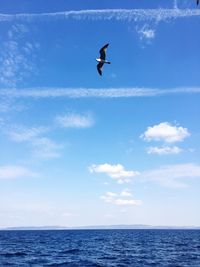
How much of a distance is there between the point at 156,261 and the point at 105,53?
94.9 ft

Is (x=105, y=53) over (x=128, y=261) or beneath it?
over

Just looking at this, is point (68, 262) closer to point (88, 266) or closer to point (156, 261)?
point (88, 266)

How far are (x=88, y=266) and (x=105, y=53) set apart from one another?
24900 millimetres

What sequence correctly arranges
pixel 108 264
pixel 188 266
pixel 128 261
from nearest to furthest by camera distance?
pixel 188 266
pixel 108 264
pixel 128 261

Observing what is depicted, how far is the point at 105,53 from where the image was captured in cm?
2258

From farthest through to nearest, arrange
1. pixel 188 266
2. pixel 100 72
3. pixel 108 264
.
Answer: pixel 108 264, pixel 188 266, pixel 100 72

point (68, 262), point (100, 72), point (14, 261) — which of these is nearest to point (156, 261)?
point (68, 262)

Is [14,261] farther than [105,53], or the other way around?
[14,261]

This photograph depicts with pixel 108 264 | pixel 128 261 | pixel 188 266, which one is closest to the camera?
pixel 188 266

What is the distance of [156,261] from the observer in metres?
44.2

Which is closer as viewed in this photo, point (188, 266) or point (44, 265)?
point (188, 266)

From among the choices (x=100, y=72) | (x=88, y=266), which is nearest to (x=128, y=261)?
(x=88, y=266)

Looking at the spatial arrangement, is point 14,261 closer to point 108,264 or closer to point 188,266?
point 108,264

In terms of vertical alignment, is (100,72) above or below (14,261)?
above
